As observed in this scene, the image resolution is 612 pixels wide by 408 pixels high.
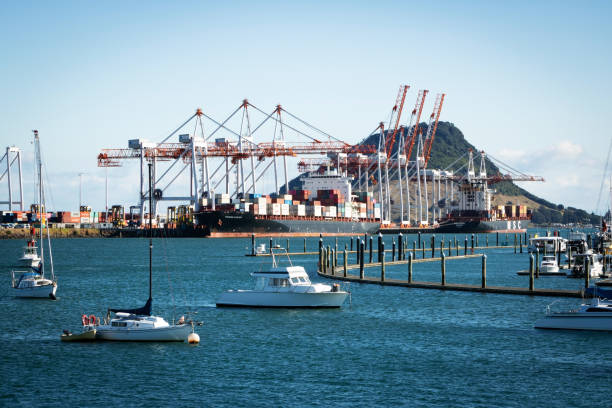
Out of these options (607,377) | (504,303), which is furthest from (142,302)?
(607,377)

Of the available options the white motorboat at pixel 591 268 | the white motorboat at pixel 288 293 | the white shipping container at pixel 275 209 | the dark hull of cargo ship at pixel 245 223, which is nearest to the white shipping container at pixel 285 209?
the white shipping container at pixel 275 209

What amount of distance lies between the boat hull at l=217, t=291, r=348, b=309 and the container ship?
355 feet

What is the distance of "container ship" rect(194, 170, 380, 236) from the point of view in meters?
159

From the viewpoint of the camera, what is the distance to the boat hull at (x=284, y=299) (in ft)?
155

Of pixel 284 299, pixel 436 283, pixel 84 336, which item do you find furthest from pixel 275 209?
pixel 84 336

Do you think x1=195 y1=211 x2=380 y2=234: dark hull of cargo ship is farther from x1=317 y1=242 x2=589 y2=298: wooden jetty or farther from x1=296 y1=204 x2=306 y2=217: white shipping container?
x1=317 y1=242 x2=589 y2=298: wooden jetty

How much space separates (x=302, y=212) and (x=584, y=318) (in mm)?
128740

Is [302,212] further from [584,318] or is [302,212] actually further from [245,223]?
[584,318]

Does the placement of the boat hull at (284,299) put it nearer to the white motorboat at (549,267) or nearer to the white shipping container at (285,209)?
the white motorboat at (549,267)

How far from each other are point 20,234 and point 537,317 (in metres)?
163

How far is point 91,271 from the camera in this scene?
8306 cm

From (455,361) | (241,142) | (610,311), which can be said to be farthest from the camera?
(241,142)

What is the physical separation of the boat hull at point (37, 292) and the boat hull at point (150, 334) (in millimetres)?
18707

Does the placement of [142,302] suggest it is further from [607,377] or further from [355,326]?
[607,377]
